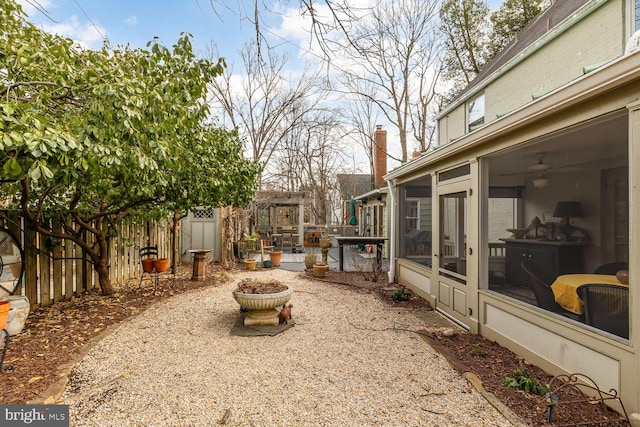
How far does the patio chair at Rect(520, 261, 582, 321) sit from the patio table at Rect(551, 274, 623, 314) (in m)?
0.04

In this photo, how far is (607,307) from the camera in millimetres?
2762

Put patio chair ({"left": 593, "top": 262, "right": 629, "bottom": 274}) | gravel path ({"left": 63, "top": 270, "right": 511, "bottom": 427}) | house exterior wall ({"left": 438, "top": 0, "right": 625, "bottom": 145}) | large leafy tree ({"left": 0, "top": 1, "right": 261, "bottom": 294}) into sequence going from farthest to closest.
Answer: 1. house exterior wall ({"left": 438, "top": 0, "right": 625, "bottom": 145})
2. patio chair ({"left": 593, "top": 262, "right": 629, "bottom": 274})
3. large leafy tree ({"left": 0, "top": 1, "right": 261, "bottom": 294})
4. gravel path ({"left": 63, "top": 270, "right": 511, "bottom": 427})

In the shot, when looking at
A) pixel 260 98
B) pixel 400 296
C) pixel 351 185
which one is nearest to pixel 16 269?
pixel 400 296

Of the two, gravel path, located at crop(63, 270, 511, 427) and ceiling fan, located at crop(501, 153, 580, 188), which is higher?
ceiling fan, located at crop(501, 153, 580, 188)

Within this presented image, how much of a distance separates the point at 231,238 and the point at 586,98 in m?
9.76

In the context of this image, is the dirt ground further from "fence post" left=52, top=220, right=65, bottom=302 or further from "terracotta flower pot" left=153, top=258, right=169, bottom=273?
"terracotta flower pot" left=153, top=258, right=169, bottom=273

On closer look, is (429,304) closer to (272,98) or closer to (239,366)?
(239,366)

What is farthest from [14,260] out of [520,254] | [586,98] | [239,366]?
[520,254]

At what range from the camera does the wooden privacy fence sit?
15.6ft

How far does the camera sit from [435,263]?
5.49 m

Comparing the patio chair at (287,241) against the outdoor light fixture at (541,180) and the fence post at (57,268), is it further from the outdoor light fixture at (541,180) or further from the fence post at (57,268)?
the outdoor light fixture at (541,180)

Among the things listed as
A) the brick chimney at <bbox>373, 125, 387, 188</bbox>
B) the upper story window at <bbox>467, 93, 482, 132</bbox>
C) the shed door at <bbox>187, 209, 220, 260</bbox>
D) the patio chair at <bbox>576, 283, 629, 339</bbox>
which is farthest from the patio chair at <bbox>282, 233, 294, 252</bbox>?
the patio chair at <bbox>576, 283, 629, 339</bbox>

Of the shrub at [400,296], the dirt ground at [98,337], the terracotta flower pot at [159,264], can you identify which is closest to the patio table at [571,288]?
the dirt ground at [98,337]

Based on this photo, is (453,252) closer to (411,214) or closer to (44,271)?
(411,214)
